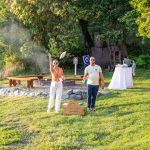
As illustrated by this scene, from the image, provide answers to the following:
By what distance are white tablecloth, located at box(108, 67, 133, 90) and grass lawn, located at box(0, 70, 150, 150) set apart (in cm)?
233

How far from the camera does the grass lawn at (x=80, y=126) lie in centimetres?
1042

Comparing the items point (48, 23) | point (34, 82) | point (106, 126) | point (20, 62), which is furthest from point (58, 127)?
point (20, 62)

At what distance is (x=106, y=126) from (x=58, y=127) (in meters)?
1.36

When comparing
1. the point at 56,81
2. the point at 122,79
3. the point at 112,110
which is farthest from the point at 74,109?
the point at 122,79

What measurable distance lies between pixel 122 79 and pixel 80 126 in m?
6.63

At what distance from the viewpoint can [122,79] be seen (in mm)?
18109

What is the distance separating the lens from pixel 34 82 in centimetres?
1980

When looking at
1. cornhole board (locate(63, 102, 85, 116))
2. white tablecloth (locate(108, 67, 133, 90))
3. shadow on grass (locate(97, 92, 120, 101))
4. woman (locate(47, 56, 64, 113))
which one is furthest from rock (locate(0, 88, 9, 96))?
cornhole board (locate(63, 102, 85, 116))

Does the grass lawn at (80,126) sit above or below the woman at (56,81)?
below

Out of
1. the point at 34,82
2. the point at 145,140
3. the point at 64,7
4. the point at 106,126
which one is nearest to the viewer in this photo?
the point at 145,140

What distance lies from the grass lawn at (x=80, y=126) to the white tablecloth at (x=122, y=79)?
2331 millimetres

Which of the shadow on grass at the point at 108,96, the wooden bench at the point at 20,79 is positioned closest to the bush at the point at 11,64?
the wooden bench at the point at 20,79

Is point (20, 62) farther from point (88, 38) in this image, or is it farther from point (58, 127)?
point (58, 127)

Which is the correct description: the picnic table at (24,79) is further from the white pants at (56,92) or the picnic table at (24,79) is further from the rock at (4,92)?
the white pants at (56,92)
